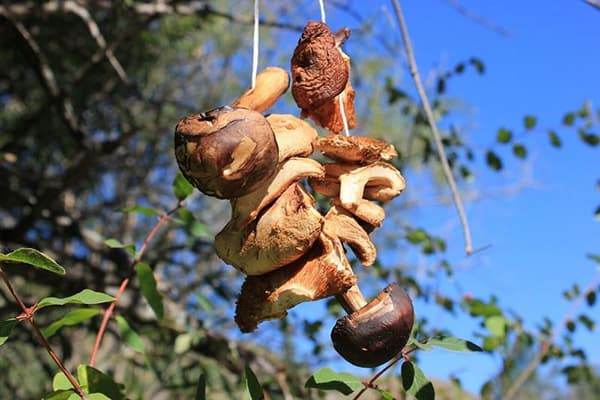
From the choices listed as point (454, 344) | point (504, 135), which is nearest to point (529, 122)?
point (504, 135)

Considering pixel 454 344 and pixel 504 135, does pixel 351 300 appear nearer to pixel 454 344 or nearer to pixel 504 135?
pixel 454 344

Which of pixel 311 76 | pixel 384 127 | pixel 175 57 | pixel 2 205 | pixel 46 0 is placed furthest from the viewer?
pixel 384 127

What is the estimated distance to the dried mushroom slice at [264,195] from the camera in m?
0.60

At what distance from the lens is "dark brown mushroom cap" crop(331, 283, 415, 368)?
591 mm

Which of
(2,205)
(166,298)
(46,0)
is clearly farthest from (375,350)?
(46,0)

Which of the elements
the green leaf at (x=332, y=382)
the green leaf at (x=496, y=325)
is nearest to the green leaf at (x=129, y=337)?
the green leaf at (x=332, y=382)

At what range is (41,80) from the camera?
2025mm

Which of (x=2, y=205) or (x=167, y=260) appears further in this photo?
(x=2, y=205)

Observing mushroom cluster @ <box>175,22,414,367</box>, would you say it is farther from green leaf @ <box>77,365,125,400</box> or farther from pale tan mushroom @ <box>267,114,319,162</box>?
green leaf @ <box>77,365,125,400</box>

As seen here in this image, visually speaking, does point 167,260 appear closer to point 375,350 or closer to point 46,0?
point 46,0

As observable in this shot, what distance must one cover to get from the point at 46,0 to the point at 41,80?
1.56ft

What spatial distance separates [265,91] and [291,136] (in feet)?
0.25

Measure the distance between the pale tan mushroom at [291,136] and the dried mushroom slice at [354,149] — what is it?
12mm

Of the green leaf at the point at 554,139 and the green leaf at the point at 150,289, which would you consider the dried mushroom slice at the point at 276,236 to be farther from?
the green leaf at the point at 554,139
